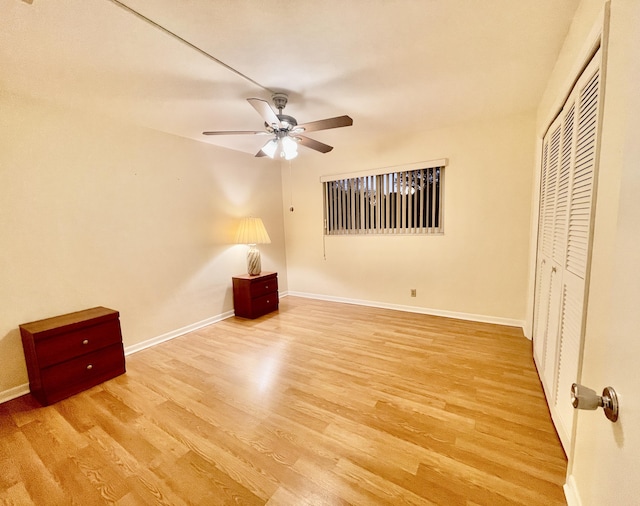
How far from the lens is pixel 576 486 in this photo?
112 centimetres

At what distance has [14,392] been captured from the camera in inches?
83.4

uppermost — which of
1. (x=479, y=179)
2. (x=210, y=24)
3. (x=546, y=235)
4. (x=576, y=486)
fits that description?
(x=210, y=24)

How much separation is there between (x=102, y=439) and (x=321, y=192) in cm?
373

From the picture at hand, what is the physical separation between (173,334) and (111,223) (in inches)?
55.5

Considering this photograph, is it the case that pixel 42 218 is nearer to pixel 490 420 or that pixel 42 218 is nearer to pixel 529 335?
pixel 490 420

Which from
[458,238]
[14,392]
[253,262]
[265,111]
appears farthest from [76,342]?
[458,238]

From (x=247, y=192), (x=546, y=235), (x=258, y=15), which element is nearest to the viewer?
(x=258, y=15)

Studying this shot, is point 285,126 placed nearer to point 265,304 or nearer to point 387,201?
point 387,201

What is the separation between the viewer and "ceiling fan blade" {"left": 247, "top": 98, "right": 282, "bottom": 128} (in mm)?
1829

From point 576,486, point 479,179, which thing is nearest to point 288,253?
point 479,179

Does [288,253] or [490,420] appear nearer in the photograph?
[490,420]

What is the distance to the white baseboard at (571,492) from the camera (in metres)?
Answer: 1.10

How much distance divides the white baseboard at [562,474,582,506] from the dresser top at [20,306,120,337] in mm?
3168

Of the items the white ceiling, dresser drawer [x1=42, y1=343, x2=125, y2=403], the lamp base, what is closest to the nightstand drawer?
the lamp base
